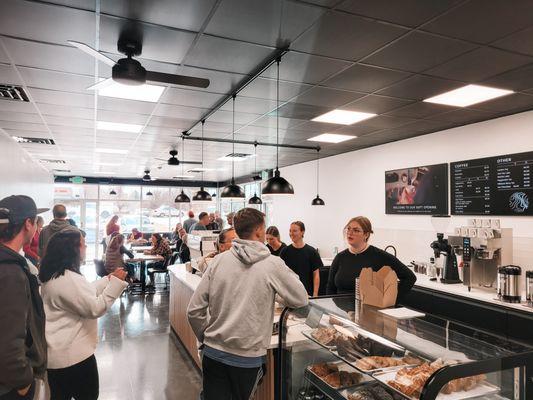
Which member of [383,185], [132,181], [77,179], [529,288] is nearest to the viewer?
[529,288]

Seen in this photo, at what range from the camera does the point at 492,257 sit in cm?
400

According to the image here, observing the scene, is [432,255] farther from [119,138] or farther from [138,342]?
[119,138]

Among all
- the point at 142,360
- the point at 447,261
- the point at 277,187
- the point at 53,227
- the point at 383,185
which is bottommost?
the point at 142,360

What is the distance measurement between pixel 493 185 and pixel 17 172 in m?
Result: 6.90

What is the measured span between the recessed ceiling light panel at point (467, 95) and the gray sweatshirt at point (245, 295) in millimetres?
2893

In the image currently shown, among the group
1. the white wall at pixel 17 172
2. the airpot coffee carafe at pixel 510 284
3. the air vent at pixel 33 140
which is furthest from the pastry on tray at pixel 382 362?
the air vent at pixel 33 140

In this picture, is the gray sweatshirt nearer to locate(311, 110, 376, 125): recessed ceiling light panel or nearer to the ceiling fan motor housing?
the ceiling fan motor housing

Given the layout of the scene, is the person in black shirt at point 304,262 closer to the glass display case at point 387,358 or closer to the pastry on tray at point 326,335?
the glass display case at point 387,358

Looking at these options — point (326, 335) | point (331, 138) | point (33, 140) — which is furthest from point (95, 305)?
point (33, 140)

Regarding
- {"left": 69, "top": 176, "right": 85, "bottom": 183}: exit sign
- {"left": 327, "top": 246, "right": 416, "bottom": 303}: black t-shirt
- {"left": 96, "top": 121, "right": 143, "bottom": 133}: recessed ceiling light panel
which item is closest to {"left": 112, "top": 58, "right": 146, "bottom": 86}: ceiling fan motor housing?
{"left": 327, "top": 246, "right": 416, "bottom": 303}: black t-shirt

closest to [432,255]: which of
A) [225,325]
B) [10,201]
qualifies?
[225,325]

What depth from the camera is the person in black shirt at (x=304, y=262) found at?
4199mm

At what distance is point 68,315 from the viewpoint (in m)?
2.06

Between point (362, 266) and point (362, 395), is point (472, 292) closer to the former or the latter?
point (362, 266)
